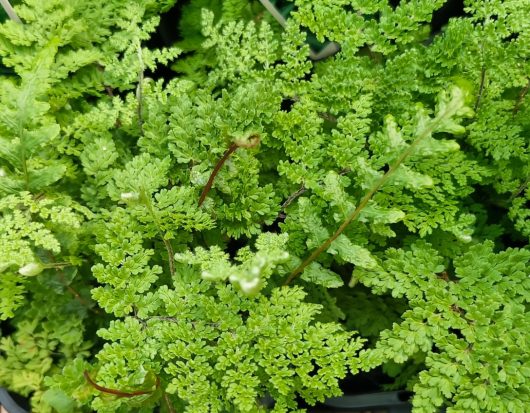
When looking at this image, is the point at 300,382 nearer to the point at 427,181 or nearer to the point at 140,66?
the point at 427,181

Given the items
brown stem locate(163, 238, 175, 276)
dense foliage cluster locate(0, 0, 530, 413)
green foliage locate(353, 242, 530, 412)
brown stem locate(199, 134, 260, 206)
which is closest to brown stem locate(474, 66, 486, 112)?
dense foliage cluster locate(0, 0, 530, 413)

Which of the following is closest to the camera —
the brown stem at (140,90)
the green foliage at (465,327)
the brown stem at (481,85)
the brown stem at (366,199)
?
the brown stem at (366,199)

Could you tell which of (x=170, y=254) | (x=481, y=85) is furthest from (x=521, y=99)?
(x=170, y=254)

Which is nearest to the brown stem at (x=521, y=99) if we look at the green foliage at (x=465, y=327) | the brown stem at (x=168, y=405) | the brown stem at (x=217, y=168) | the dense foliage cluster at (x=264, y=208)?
the dense foliage cluster at (x=264, y=208)

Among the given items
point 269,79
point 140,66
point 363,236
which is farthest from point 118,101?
point 363,236

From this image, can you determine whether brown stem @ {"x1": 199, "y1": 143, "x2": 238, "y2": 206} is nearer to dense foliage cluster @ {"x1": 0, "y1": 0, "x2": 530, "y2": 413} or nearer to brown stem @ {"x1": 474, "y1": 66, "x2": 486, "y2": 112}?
dense foliage cluster @ {"x1": 0, "y1": 0, "x2": 530, "y2": 413}

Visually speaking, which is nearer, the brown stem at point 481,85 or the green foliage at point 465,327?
the green foliage at point 465,327

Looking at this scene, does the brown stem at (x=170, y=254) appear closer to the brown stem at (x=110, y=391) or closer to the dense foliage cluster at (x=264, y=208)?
the dense foliage cluster at (x=264, y=208)
